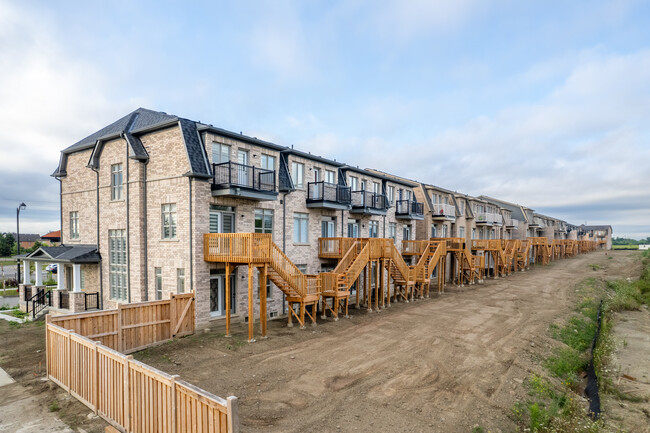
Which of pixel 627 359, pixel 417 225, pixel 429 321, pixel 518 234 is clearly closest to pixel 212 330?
pixel 429 321

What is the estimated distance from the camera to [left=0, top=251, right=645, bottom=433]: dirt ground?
9.12 meters

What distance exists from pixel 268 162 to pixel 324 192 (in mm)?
4090

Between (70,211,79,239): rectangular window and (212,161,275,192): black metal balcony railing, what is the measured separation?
12420 millimetres

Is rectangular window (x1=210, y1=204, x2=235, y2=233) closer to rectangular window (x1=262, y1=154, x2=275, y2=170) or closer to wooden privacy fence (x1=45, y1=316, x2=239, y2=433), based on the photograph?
rectangular window (x1=262, y1=154, x2=275, y2=170)

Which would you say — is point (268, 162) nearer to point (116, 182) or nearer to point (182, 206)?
point (182, 206)

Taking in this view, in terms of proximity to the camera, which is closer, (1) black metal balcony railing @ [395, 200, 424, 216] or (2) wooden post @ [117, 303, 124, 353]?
(2) wooden post @ [117, 303, 124, 353]

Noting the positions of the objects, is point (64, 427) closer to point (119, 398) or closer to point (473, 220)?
point (119, 398)

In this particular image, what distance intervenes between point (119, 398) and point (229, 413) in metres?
4.13

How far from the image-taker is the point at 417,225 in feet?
124

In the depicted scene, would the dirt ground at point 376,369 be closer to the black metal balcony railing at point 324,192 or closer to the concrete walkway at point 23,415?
the concrete walkway at point 23,415

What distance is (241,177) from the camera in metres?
18.1

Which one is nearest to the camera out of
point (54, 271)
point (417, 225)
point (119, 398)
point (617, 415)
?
point (119, 398)

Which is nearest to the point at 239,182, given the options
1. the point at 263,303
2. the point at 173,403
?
the point at 263,303

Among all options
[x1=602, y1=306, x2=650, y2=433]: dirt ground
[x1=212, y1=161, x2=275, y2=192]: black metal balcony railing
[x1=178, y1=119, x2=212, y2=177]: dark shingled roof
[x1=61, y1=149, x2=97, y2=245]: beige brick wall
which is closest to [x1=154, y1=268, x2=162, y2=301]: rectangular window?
[x1=212, y1=161, x2=275, y2=192]: black metal balcony railing
